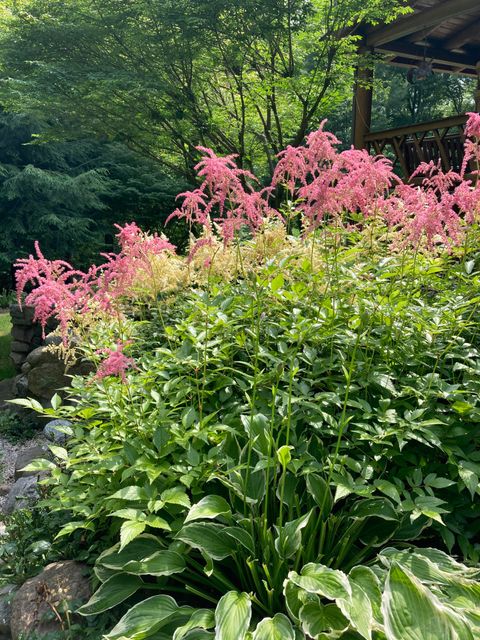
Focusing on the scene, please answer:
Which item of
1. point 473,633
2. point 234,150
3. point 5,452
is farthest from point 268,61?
point 473,633

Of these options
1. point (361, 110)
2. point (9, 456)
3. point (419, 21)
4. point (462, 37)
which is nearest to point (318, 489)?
point (9, 456)

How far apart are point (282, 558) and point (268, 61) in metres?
7.61

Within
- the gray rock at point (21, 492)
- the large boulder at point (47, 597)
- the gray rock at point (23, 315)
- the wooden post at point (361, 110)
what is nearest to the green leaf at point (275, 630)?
the large boulder at point (47, 597)

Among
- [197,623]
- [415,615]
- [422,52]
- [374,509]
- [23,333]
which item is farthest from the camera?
[422,52]

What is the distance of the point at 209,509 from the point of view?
5.62 feet

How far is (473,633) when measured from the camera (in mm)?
1286

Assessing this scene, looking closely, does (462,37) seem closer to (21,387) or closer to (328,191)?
(21,387)

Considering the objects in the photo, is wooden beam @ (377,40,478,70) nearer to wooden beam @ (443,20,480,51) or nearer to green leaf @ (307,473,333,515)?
wooden beam @ (443,20,480,51)

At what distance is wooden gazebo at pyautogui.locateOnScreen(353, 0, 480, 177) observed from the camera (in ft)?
24.3

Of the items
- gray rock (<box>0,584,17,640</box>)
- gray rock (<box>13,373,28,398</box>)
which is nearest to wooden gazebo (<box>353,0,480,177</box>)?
gray rock (<box>13,373,28,398</box>)

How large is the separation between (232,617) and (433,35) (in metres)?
10.1

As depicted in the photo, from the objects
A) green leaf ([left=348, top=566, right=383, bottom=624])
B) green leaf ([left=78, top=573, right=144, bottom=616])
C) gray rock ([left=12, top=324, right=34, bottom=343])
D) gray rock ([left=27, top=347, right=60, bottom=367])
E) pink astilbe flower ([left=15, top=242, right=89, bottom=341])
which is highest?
pink astilbe flower ([left=15, top=242, right=89, bottom=341])

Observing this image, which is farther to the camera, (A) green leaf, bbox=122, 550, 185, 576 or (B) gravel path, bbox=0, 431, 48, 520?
(B) gravel path, bbox=0, 431, 48, 520

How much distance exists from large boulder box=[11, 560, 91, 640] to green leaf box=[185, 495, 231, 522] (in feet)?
1.87
